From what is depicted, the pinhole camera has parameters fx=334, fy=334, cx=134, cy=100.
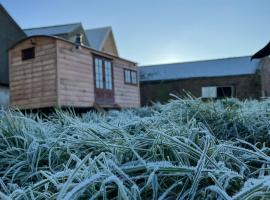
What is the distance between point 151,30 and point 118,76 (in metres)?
2.35

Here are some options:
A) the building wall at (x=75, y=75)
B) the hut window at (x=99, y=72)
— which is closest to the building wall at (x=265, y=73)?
the building wall at (x=75, y=75)

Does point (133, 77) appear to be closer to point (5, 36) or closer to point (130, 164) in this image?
point (5, 36)

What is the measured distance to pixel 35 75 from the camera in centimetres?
924

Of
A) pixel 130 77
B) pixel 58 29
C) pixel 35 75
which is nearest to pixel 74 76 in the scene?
pixel 35 75

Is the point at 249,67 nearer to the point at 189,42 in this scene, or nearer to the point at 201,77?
the point at 201,77

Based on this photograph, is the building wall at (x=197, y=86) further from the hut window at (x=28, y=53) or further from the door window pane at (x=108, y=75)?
the hut window at (x=28, y=53)

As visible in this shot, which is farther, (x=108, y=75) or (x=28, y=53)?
(x=108, y=75)

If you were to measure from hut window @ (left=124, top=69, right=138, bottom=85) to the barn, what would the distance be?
4.49m

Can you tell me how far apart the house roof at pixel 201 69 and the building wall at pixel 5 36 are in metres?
7.92

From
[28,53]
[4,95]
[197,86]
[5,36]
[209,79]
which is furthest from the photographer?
[197,86]

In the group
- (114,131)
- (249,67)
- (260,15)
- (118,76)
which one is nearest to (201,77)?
(249,67)

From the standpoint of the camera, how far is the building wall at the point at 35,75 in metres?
8.75

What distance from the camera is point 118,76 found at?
1167cm

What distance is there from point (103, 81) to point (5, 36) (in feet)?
18.5
